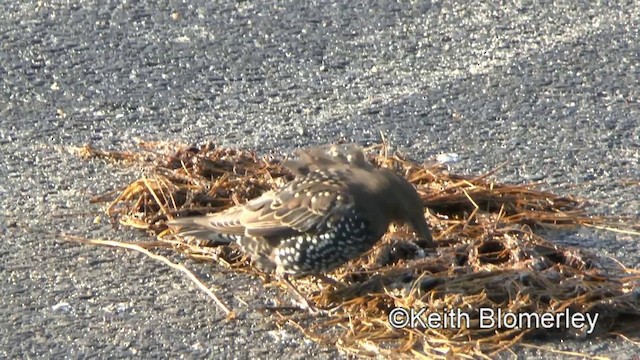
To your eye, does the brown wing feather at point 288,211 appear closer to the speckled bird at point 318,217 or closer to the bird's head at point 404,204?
the speckled bird at point 318,217

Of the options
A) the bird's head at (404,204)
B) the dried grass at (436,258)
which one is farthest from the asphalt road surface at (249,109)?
the bird's head at (404,204)

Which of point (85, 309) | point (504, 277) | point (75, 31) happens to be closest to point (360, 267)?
point (504, 277)

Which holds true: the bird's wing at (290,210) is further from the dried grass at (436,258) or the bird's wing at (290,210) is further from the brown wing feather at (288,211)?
the dried grass at (436,258)

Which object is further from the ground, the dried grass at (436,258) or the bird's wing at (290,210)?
the bird's wing at (290,210)

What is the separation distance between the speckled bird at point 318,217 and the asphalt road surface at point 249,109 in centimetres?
19

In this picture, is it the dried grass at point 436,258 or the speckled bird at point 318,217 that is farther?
the speckled bird at point 318,217

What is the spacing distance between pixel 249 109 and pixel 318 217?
6.26ft

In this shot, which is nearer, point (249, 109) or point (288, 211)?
point (288, 211)

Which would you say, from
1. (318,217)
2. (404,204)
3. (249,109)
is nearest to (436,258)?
(404,204)

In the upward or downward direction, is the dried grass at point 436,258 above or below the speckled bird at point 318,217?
below

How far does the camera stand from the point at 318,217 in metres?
5.23

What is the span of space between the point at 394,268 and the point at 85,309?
49.7 inches

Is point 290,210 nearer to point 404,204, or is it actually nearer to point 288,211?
point 288,211

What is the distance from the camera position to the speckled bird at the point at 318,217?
5195mm
